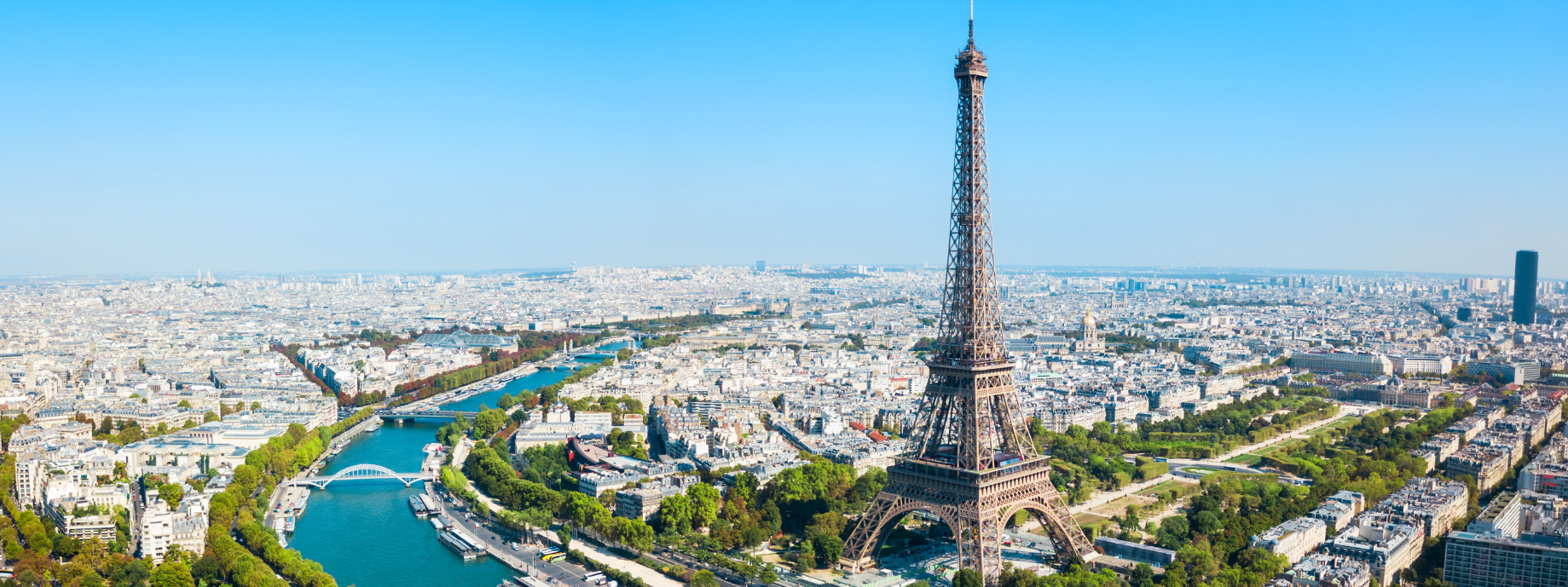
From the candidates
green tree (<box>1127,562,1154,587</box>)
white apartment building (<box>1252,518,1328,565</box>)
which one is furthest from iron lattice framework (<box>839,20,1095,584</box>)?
white apartment building (<box>1252,518,1328,565</box>)

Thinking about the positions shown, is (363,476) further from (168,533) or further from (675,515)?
(675,515)

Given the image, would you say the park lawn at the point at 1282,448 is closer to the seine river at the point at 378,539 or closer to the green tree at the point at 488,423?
the seine river at the point at 378,539

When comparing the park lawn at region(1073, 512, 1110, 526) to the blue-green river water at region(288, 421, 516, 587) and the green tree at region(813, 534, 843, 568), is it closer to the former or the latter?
the green tree at region(813, 534, 843, 568)

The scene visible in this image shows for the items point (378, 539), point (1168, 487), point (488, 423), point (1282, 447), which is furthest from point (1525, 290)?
point (378, 539)

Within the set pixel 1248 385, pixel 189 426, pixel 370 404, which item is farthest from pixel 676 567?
pixel 1248 385

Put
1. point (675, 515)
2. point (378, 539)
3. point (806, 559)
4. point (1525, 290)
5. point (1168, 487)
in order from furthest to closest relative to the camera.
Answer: point (1525, 290) → point (1168, 487) → point (378, 539) → point (675, 515) → point (806, 559)

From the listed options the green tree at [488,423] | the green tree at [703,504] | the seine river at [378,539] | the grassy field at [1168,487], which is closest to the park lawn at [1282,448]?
the grassy field at [1168,487]
